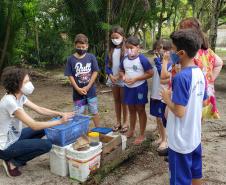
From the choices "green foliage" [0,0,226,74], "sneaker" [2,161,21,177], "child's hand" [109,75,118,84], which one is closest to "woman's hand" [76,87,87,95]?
"child's hand" [109,75,118,84]

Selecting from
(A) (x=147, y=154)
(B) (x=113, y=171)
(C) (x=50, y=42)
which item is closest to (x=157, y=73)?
(A) (x=147, y=154)

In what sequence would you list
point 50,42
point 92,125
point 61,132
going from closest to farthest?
1. point 61,132
2. point 92,125
3. point 50,42

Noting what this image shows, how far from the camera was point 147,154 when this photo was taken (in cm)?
452

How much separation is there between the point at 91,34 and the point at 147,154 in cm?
501

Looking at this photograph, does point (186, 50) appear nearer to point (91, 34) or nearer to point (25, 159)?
point (25, 159)

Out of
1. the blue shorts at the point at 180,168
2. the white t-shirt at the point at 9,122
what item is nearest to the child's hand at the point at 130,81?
the white t-shirt at the point at 9,122

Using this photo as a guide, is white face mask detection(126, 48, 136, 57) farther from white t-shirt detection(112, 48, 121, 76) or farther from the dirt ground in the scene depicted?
the dirt ground

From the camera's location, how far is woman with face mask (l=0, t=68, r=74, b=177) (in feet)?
12.2

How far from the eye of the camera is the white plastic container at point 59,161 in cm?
385

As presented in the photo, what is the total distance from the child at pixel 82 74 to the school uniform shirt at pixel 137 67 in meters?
0.56

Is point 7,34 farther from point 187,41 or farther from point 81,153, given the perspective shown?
point 187,41

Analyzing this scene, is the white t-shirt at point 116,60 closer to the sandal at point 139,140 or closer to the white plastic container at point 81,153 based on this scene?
the sandal at point 139,140

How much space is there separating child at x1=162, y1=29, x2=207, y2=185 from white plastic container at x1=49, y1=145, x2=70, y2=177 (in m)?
1.38

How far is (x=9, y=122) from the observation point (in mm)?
3854
